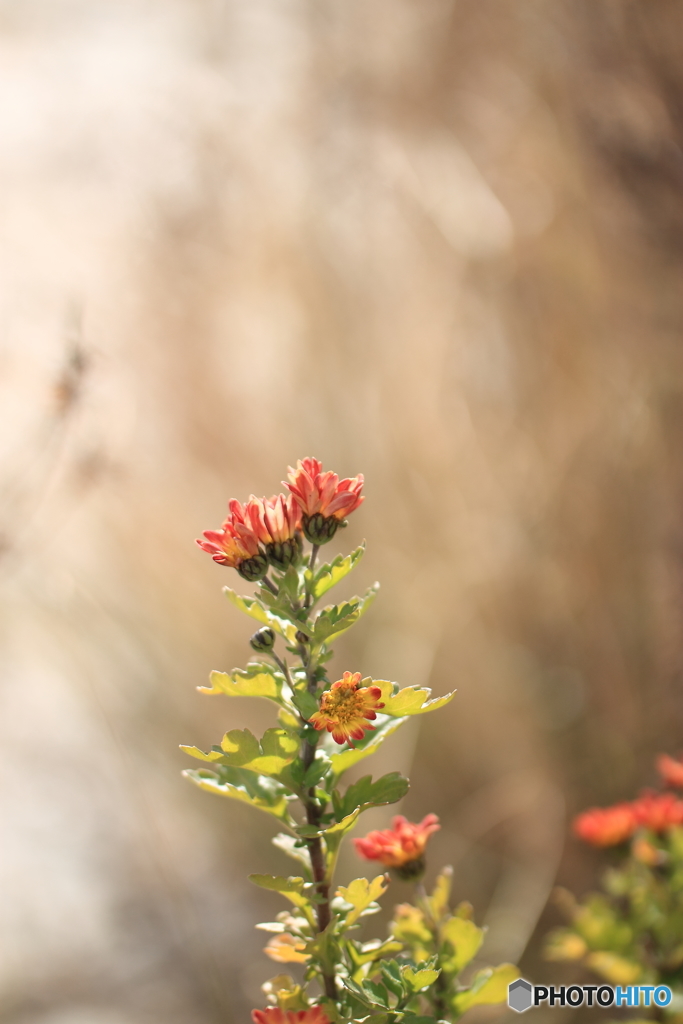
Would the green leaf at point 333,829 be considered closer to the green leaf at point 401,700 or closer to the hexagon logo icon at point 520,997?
the green leaf at point 401,700

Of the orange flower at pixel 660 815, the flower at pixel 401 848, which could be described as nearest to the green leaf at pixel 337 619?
the flower at pixel 401 848

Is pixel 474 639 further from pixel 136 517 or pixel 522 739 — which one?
pixel 136 517

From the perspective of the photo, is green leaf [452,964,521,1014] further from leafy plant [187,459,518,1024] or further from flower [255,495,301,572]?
flower [255,495,301,572]

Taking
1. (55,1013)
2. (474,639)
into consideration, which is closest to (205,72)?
(474,639)

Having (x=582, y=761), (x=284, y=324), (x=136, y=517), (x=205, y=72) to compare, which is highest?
(x=205, y=72)

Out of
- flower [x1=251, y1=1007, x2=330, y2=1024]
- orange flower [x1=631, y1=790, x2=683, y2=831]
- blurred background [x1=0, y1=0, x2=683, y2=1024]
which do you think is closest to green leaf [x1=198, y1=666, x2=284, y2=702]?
flower [x1=251, y1=1007, x2=330, y2=1024]

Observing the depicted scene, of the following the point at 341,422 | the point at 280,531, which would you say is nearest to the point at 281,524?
the point at 280,531
